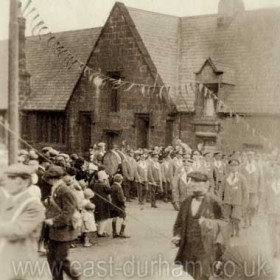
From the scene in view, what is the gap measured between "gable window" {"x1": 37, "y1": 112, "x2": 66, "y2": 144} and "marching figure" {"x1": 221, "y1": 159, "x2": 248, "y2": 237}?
412cm

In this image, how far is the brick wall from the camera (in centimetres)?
1121

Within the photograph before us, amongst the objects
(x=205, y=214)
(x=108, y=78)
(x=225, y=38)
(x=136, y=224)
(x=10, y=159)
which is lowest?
(x=136, y=224)

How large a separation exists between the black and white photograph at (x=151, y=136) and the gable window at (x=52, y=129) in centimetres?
4

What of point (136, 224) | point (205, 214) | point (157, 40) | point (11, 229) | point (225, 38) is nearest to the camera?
point (11, 229)

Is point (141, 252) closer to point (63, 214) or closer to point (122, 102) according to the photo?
point (63, 214)

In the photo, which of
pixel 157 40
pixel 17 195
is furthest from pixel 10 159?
pixel 157 40

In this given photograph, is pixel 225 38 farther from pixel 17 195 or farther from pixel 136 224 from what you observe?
pixel 17 195

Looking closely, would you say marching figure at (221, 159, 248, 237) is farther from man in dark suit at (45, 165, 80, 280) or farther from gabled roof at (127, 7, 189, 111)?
man in dark suit at (45, 165, 80, 280)

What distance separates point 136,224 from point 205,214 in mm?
4085

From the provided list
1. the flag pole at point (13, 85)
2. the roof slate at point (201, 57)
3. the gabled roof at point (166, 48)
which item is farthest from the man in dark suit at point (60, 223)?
the gabled roof at point (166, 48)

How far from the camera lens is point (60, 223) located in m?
5.06

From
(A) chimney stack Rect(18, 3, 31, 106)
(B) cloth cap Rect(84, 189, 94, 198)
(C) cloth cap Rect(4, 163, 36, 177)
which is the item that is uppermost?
(A) chimney stack Rect(18, 3, 31, 106)

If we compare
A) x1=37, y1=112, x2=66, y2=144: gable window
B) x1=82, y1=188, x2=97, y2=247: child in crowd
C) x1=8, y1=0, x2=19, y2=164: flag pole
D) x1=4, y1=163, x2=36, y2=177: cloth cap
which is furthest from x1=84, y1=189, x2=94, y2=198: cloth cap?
x1=37, y1=112, x2=66, y2=144: gable window

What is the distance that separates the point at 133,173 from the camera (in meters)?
11.2
